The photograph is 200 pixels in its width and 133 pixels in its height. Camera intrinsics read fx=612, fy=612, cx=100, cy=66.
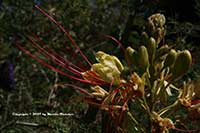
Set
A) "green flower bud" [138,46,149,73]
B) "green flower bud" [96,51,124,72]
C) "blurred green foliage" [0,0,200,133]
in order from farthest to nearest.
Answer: "blurred green foliage" [0,0,200,133] < "green flower bud" [96,51,124,72] < "green flower bud" [138,46,149,73]

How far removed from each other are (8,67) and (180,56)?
314cm

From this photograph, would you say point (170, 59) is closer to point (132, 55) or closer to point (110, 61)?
point (132, 55)

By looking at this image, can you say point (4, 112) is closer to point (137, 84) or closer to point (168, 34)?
point (168, 34)

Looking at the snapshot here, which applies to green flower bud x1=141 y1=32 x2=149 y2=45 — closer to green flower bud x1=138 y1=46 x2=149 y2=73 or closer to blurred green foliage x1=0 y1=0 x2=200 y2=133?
green flower bud x1=138 y1=46 x2=149 y2=73

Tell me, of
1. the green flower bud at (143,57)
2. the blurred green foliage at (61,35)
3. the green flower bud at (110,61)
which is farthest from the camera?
the blurred green foliage at (61,35)

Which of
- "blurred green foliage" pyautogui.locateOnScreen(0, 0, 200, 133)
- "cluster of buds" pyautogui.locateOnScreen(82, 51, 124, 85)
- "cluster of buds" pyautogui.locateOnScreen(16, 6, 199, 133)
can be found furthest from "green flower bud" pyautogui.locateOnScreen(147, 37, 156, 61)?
"blurred green foliage" pyautogui.locateOnScreen(0, 0, 200, 133)

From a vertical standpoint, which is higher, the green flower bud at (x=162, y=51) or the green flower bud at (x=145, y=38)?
the green flower bud at (x=145, y=38)

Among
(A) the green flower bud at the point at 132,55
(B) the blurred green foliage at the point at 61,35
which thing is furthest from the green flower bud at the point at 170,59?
(B) the blurred green foliage at the point at 61,35

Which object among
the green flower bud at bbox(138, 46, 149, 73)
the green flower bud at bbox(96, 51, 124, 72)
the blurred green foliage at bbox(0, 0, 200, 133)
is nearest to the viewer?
the green flower bud at bbox(138, 46, 149, 73)

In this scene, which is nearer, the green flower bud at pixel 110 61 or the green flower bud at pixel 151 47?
the green flower bud at pixel 151 47

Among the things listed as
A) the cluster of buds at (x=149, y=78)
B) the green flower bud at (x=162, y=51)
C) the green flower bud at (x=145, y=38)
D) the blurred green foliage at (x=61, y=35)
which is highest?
the blurred green foliage at (x=61, y=35)

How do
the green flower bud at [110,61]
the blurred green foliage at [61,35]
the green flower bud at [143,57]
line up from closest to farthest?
the green flower bud at [143,57], the green flower bud at [110,61], the blurred green foliage at [61,35]

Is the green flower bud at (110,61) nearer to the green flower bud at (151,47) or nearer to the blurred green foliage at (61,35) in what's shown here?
the green flower bud at (151,47)

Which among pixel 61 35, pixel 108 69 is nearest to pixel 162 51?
pixel 108 69
